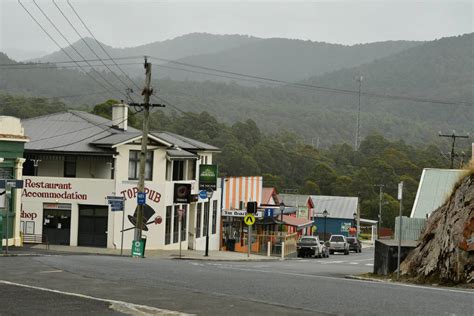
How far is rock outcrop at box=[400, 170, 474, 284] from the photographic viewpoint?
2198cm

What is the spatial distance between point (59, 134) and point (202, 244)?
13.5 m

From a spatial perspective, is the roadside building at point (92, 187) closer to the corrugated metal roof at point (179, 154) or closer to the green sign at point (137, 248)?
the corrugated metal roof at point (179, 154)


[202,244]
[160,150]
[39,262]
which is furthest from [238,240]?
[39,262]

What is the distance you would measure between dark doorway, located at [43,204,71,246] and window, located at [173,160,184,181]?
25.7 ft

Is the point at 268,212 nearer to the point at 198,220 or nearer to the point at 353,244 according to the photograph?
the point at 198,220

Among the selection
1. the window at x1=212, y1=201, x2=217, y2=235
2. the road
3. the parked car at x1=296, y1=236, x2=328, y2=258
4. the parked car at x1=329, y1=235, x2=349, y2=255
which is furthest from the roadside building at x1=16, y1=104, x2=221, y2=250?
the road

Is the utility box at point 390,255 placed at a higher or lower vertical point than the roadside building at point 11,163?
lower

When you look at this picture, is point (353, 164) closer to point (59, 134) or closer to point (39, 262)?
point (59, 134)

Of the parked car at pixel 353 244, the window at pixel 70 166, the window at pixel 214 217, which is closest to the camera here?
the window at pixel 70 166

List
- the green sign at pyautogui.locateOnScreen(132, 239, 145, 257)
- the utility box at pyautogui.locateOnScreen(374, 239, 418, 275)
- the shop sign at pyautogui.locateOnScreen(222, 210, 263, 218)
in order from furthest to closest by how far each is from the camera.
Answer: the shop sign at pyautogui.locateOnScreen(222, 210, 263, 218) → the green sign at pyautogui.locateOnScreen(132, 239, 145, 257) → the utility box at pyautogui.locateOnScreen(374, 239, 418, 275)

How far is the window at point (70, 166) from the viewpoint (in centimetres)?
4856

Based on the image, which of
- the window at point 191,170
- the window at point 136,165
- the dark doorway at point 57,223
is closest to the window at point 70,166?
the dark doorway at point 57,223

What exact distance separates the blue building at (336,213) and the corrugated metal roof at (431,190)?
5241 centimetres

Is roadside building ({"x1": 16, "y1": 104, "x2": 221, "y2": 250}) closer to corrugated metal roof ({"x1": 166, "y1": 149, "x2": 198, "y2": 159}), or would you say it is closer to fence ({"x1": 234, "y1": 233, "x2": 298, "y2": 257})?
corrugated metal roof ({"x1": 166, "y1": 149, "x2": 198, "y2": 159})
